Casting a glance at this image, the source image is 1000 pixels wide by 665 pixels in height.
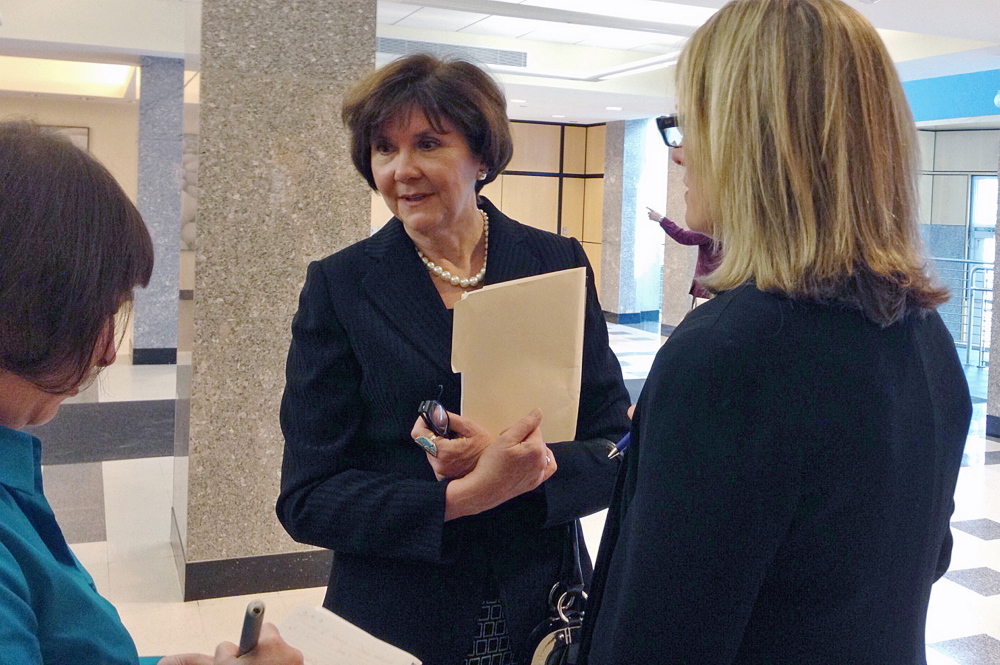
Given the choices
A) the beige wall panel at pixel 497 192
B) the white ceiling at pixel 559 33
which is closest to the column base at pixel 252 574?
the white ceiling at pixel 559 33

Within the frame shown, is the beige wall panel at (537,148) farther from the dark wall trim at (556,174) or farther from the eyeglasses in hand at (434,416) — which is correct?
Answer: the eyeglasses in hand at (434,416)

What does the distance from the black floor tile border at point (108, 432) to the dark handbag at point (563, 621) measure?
4.99 m

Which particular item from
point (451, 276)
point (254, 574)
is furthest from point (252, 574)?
point (451, 276)

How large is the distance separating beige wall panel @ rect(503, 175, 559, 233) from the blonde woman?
49.3 ft

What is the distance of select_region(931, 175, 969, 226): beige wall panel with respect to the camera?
12.6 meters

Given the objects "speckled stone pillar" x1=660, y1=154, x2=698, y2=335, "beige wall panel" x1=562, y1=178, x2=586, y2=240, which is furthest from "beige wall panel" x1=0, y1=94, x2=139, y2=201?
"speckled stone pillar" x1=660, y1=154, x2=698, y2=335

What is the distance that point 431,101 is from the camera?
5.08ft

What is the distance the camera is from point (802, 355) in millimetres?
874

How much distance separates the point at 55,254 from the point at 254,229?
2908mm

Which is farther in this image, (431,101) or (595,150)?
(595,150)

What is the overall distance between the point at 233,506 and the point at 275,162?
4.69ft

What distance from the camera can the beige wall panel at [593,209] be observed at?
15688 millimetres

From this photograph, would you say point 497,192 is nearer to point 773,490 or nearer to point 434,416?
point 434,416

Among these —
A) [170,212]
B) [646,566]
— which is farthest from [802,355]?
[170,212]
